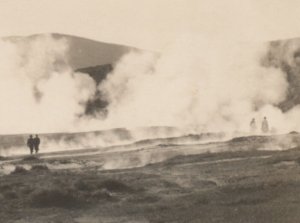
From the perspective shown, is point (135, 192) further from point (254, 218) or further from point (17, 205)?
point (254, 218)

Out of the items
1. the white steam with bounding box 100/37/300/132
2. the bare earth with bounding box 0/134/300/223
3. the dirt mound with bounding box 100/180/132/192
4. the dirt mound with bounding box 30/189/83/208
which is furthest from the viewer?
the white steam with bounding box 100/37/300/132

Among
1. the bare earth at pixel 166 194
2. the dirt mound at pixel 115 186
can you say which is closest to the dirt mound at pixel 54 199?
the bare earth at pixel 166 194

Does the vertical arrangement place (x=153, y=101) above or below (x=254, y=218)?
above

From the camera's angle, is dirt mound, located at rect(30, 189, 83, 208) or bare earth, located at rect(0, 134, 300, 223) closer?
bare earth, located at rect(0, 134, 300, 223)

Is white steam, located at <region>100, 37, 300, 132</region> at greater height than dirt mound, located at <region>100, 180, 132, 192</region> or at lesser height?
greater

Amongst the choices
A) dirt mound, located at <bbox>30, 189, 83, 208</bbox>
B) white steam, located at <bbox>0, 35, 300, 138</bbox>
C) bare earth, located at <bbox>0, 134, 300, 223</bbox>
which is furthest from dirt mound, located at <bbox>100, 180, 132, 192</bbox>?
white steam, located at <bbox>0, 35, 300, 138</bbox>

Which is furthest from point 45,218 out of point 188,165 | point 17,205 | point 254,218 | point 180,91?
point 180,91

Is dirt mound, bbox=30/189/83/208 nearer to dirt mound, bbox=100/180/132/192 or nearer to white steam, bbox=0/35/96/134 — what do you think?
dirt mound, bbox=100/180/132/192

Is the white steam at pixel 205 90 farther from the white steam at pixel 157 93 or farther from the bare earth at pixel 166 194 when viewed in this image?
the bare earth at pixel 166 194
